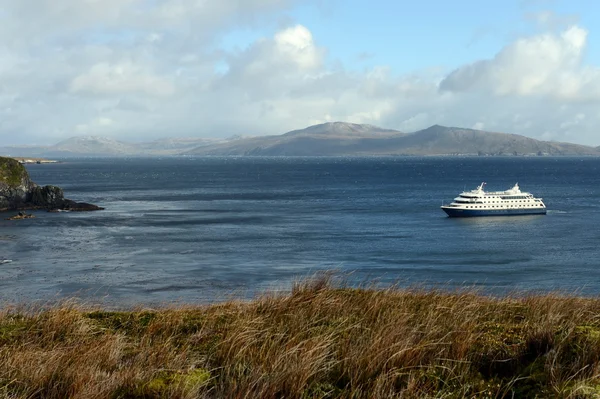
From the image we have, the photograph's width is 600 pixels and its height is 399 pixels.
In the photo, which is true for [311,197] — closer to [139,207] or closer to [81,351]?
[139,207]

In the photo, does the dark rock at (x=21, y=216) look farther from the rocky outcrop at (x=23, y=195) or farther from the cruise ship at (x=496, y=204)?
the cruise ship at (x=496, y=204)

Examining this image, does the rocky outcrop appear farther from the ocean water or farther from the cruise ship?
the cruise ship

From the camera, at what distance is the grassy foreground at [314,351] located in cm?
651

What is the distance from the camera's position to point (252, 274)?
160ft

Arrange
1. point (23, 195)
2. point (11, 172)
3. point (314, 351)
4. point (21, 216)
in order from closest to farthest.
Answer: point (314, 351)
point (21, 216)
point (11, 172)
point (23, 195)

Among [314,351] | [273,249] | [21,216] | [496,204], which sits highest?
[314,351]

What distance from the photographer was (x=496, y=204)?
9819cm

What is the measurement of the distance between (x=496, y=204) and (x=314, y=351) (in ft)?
313

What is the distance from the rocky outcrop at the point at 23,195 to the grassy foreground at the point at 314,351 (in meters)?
91.7

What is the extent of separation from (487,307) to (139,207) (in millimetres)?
97504

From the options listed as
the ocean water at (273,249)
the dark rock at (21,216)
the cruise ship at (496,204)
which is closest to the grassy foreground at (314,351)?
the ocean water at (273,249)

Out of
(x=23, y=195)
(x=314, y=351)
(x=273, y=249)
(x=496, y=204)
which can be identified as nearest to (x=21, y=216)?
(x=23, y=195)

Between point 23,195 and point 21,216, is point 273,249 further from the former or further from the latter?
point 23,195

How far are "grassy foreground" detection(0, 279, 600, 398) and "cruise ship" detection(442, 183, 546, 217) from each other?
86706 millimetres
